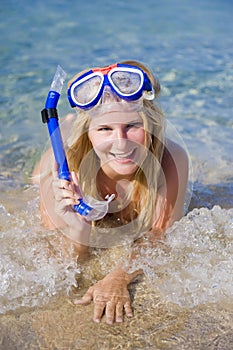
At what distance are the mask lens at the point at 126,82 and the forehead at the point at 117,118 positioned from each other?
13cm

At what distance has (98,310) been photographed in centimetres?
257

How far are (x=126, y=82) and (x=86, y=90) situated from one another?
24 centimetres

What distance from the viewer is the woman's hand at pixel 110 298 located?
2559 mm

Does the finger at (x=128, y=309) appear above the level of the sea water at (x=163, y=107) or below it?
above

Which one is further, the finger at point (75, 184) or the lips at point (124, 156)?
the lips at point (124, 156)

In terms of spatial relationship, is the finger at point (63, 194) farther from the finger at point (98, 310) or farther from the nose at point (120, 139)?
the finger at point (98, 310)

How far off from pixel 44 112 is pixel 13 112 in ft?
10.9

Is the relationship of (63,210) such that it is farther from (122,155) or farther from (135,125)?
(135,125)

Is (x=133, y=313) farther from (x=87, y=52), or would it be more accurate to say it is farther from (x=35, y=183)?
(x=87, y=52)

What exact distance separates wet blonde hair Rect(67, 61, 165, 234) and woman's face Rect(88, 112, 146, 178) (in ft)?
0.19

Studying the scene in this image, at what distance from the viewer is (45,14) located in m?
10.5

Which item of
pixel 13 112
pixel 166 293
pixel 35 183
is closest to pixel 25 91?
pixel 13 112

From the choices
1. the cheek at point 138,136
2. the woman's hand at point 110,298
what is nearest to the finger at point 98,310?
the woman's hand at point 110,298

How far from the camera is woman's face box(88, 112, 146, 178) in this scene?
2.88 m
